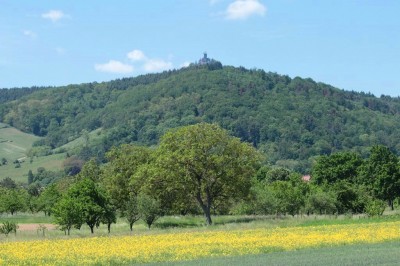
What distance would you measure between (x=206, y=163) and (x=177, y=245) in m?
30.3

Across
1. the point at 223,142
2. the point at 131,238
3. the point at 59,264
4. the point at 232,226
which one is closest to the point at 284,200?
the point at 223,142

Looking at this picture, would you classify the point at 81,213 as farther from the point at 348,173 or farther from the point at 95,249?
the point at 348,173

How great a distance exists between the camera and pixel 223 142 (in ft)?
244

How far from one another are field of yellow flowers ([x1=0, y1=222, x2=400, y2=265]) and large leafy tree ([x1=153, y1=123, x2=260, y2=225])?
815 inches

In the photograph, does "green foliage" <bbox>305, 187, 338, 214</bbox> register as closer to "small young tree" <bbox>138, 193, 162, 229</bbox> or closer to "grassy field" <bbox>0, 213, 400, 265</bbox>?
"small young tree" <bbox>138, 193, 162, 229</bbox>

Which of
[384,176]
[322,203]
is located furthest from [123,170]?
[384,176]

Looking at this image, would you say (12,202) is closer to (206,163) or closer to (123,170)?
(123,170)

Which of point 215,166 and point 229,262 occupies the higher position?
point 215,166

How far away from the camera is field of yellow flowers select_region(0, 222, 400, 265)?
1447 inches

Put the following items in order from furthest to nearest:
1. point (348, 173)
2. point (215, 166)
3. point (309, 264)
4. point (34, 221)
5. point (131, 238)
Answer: point (348, 173)
point (34, 221)
point (215, 166)
point (131, 238)
point (309, 264)

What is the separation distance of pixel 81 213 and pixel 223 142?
857 inches

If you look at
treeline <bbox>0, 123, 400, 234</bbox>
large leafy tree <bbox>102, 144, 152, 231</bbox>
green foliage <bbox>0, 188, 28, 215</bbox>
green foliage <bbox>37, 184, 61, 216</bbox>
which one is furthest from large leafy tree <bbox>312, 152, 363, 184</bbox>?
green foliage <bbox>0, 188, 28, 215</bbox>

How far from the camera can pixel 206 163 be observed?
7338 centimetres

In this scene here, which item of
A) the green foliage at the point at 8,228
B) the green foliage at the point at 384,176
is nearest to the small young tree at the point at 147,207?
the green foliage at the point at 8,228
